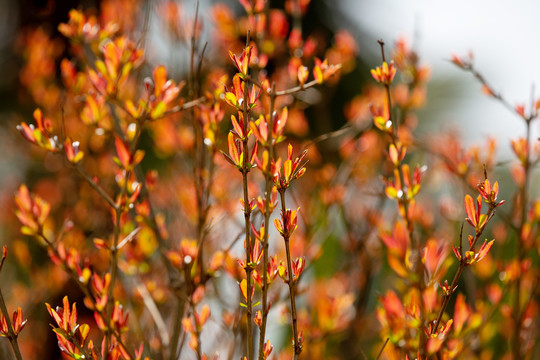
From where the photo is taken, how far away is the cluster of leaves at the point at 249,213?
947mm

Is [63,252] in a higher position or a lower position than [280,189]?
lower

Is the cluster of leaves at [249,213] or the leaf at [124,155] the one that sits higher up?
the leaf at [124,155]

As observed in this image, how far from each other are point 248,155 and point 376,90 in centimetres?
149

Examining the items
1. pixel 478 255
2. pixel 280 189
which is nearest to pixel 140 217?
pixel 280 189

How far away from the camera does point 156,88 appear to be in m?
1.12

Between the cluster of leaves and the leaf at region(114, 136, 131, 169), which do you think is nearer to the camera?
the cluster of leaves

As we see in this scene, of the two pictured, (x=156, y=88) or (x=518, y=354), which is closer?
(x=156, y=88)

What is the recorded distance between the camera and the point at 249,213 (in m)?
0.88

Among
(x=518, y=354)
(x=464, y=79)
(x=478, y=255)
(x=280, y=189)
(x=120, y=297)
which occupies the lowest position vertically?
(x=464, y=79)

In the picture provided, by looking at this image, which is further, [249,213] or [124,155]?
[124,155]

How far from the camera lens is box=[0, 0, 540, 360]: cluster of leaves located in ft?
3.11

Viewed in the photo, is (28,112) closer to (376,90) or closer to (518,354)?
(376,90)

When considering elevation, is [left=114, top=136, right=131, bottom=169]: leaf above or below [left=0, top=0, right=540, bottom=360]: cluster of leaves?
above

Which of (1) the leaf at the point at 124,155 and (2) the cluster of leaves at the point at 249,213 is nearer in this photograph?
(2) the cluster of leaves at the point at 249,213
